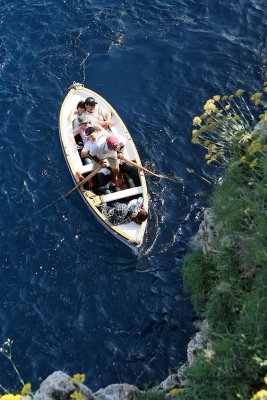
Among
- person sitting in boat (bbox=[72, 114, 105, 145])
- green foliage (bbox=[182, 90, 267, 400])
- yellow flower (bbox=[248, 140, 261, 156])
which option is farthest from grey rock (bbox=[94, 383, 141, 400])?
person sitting in boat (bbox=[72, 114, 105, 145])

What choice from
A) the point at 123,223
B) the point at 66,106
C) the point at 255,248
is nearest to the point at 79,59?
the point at 66,106

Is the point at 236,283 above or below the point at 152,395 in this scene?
above

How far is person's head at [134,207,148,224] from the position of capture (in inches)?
509

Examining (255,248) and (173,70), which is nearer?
(255,248)

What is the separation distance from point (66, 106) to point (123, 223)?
4.64m

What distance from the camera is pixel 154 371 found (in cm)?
1105

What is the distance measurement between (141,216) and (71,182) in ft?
8.69

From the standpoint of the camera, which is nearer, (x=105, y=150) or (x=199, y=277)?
(x=199, y=277)

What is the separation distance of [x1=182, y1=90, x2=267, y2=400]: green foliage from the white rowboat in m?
1.77

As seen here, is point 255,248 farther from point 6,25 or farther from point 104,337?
point 6,25

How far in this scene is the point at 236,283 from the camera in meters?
8.80

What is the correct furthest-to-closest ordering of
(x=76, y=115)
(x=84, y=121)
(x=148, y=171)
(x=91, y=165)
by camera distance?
(x=76, y=115) < (x=84, y=121) < (x=91, y=165) < (x=148, y=171)

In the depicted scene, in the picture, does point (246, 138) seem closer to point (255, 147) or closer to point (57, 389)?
point (255, 147)

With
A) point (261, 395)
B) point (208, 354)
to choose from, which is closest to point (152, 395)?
point (208, 354)
